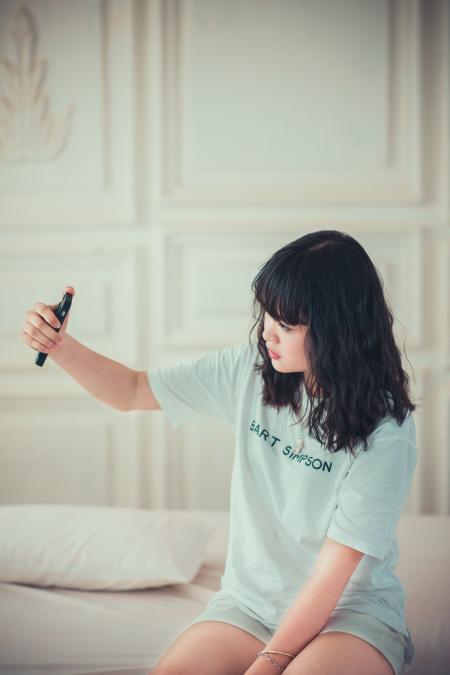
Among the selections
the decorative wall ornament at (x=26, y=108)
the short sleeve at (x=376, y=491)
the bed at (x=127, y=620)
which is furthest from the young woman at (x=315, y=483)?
the decorative wall ornament at (x=26, y=108)

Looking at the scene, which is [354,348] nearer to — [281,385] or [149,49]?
[281,385]

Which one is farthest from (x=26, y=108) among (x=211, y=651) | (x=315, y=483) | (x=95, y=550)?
(x=211, y=651)

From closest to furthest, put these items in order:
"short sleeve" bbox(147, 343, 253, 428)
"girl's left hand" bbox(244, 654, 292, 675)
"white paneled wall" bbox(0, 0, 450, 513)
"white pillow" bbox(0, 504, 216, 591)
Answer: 1. "girl's left hand" bbox(244, 654, 292, 675)
2. "short sleeve" bbox(147, 343, 253, 428)
3. "white pillow" bbox(0, 504, 216, 591)
4. "white paneled wall" bbox(0, 0, 450, 513)

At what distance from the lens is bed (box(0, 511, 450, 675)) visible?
1.22m

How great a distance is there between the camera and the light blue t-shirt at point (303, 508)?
111 centimetres

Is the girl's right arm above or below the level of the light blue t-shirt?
above

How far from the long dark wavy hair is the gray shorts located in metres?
0.24

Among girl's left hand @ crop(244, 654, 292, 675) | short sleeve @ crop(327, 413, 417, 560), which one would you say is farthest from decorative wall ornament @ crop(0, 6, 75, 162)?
girl's left hand @ crop(244, 654, 292, 675)

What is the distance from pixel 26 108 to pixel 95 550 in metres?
1.36

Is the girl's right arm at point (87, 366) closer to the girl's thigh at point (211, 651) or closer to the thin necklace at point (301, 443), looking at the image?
the thin necklace at point (301, 443)

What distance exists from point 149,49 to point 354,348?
143cm

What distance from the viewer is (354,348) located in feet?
3.70

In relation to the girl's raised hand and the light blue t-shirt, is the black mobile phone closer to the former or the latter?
the girl's raised hand

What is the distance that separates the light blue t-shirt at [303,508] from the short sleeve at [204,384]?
0.11ft
